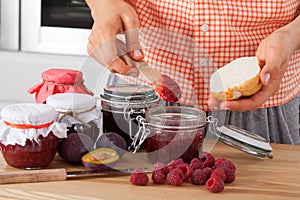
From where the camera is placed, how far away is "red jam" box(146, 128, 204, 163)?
125cm

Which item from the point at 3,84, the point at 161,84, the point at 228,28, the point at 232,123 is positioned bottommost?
the point at 3,84

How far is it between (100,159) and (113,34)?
0.84ft

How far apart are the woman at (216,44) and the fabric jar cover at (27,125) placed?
161 mm

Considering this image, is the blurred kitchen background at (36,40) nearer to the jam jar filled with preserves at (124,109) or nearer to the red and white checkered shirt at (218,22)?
the red and white checkered shirt at (218,22)

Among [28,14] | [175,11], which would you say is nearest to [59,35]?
[28,14]

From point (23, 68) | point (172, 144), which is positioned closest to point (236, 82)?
point (172, 144)

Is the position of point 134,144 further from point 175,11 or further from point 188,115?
point 175,11

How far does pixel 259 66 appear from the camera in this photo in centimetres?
135

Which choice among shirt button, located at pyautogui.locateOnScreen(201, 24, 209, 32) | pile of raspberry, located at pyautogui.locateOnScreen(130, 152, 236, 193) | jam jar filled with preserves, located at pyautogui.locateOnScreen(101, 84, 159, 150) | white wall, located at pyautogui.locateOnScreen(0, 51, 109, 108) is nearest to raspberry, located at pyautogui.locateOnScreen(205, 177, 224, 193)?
pile of raspberry, located at pyautogui.locateOnScreen(130, 152, 236, 193)

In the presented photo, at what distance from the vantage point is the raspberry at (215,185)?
1.15m

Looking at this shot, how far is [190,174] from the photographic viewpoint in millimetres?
1206

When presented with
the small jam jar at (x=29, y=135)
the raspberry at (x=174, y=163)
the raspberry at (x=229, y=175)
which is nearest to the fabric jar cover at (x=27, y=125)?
the small jam jar at (x=29, y=135)

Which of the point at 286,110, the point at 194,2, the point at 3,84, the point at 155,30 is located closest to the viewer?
the point at 155,30

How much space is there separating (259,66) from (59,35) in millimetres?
1377
